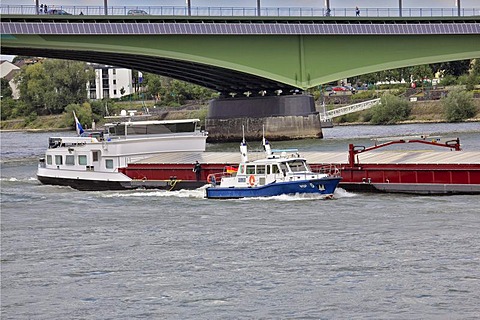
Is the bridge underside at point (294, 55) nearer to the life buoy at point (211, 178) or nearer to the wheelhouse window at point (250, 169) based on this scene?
the life buoy at point (211, 178)

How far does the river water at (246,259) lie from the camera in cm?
2600

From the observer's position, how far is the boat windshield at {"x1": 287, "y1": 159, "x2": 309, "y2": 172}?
43438mm

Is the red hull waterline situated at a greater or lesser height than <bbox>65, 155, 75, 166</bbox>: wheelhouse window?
lesser

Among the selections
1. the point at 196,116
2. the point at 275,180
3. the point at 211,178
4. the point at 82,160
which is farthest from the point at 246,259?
the point at 196,116

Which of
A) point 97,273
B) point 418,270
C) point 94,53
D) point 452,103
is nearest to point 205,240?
point 97,273

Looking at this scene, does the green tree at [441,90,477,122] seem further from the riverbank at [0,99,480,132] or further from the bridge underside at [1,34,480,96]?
the bridge underside at [1,34,480,96]

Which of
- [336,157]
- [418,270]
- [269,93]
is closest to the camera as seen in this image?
→ [418,270]

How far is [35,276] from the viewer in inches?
1174

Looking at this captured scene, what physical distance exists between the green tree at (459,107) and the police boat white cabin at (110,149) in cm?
5827

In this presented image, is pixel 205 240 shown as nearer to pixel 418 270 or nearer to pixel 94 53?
pixel 418 270

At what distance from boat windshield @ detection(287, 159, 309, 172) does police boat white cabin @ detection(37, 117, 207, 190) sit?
32.1ft

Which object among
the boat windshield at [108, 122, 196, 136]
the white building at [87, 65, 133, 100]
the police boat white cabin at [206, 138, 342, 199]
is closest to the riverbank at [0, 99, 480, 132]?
the white building at [87, 65, 133, 100]

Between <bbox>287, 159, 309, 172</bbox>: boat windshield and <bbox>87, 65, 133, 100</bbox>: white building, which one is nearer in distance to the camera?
<bbox>287, 159, 309, 172</bbox>: boat windshield

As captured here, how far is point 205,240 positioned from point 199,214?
20.3 ft
